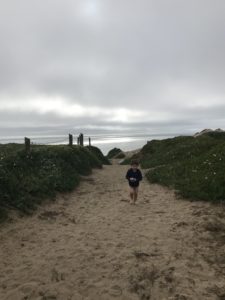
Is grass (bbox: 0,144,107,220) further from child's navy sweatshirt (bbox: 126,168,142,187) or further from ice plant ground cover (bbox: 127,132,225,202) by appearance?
ice plant ground cover (bbox: 127,132,225,202)

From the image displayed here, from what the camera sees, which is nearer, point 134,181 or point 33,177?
point 134,181

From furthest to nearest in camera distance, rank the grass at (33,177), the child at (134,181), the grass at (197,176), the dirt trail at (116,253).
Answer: the child at (134,181)
the grass at (197,176)
the grass at (33,177)
the dirt trail at (116,253)

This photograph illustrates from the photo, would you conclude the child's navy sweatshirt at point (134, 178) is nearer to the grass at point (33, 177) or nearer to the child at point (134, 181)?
the child at point (134, 181)

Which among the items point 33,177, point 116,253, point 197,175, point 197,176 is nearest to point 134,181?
point 197,176

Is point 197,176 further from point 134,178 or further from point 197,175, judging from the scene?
point 134,178

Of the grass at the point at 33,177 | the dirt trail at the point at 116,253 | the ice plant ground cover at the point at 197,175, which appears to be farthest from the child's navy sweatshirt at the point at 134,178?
the grass at the point at 33,177

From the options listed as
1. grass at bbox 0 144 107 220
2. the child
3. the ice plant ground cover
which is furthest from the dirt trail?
the ice plant ground cover

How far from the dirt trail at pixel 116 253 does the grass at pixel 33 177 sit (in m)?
0.83

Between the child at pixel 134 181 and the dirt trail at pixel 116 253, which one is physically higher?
the child at pixel 134 181

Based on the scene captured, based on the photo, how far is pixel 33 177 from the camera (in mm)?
16906

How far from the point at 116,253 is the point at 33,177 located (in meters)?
8.60

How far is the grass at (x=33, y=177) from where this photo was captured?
1381 cm

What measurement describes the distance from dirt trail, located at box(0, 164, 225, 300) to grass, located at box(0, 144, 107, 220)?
835mm

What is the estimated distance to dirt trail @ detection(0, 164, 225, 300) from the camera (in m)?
7.36
